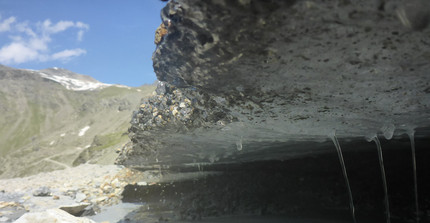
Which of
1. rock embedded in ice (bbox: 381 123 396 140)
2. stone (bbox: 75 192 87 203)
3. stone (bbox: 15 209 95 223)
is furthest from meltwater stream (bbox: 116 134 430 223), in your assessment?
stone (bbox: 15 209 95 223)

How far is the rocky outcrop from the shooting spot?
7.29ft

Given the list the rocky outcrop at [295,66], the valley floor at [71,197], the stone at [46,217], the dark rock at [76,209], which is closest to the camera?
the rocky outcrop at [295,66]

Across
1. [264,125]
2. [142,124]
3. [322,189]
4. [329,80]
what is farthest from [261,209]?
[329,80]

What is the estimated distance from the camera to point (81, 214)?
8602mm

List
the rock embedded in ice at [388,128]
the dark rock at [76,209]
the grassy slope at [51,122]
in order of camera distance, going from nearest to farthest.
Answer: the rock embedded in ice at [388,128] < the dark rock at [76,209] < the grassy slope at [51,122]

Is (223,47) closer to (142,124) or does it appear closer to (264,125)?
(264,125)

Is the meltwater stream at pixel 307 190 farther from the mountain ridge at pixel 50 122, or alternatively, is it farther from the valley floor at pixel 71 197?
the mountain ridge at pixel 50 122

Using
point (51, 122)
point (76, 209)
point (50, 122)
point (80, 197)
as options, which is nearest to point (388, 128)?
point (76, 209)

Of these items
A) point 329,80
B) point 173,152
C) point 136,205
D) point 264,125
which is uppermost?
point 329,80

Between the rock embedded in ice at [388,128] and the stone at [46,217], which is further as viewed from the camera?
the rock embedded in ice at [388,128]

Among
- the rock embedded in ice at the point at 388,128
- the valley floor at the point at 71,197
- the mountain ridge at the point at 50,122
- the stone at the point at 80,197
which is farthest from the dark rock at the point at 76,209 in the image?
the mountain ridge at the point at 50,122

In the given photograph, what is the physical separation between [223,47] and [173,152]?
7.35 metres

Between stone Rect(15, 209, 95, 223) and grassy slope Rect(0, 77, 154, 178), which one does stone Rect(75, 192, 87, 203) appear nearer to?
stone Rect(15, 209, 95, 223)

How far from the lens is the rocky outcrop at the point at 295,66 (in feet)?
7.29
